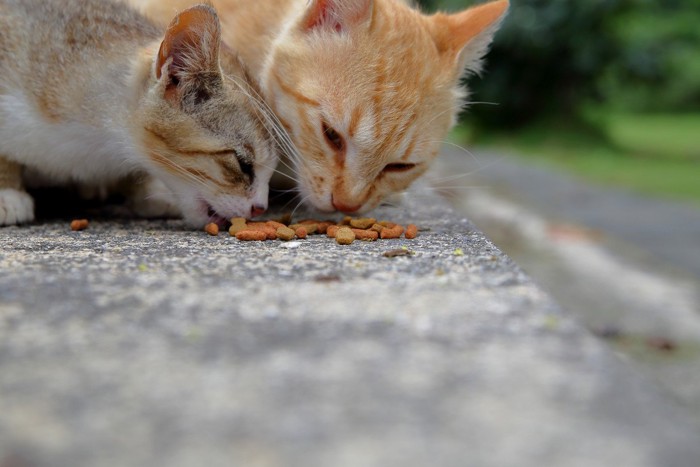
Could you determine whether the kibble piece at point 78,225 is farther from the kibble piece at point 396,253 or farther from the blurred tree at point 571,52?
the blurred tree at point 571,52

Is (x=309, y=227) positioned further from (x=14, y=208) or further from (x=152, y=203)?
(x=14, y=208)

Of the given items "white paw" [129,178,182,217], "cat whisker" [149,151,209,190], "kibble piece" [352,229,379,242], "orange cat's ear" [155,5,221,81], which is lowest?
"white paw" [129,178,182,217]

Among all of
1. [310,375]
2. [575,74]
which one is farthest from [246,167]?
[575,74]

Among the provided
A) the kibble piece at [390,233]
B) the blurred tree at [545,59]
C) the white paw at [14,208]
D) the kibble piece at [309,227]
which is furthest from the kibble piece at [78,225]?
the blurred tree at [545,59]

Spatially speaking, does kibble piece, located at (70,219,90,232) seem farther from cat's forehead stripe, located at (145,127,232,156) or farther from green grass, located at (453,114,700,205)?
green grass, located at (453,114,700,205)

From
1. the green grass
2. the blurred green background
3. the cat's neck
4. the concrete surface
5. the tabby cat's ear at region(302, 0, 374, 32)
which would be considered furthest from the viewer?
the blurred green background

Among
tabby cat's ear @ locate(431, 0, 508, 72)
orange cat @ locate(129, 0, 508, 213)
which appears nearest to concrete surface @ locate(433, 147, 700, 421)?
orange cat @ locate(129, 0, 508, 213)

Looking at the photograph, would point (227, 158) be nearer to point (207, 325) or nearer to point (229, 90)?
point (229, 90)

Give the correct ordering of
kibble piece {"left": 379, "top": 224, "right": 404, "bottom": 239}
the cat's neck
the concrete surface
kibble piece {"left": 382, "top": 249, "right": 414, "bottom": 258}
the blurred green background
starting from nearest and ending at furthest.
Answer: kibble piece {"left": 382, "top": 249, "right": 414, "bottom": 258}
kibble piece {"left": 379, "top": 224, "right": 404, "bottom": 239}
the cat's neck
the concrete surface
the blurred green background
